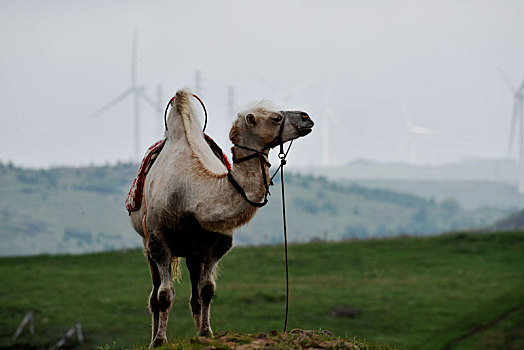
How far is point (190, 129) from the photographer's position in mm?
14406

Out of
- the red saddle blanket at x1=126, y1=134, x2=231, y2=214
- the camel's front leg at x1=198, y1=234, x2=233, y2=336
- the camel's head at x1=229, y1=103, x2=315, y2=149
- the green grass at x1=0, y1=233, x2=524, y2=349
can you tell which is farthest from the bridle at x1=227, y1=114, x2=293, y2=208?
the green grass at x1=0, y1=233, x2=524, y2=349

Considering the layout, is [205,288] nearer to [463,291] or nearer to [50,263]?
[463,291]

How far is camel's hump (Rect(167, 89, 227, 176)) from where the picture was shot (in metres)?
14.1

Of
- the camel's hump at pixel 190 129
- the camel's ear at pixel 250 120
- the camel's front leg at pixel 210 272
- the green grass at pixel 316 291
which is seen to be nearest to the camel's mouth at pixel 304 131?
the camel's ear at pixel 250 120

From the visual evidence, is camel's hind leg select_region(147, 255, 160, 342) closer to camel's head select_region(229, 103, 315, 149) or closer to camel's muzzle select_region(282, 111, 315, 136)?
camel's head select_region(229, 103, 315, 149)

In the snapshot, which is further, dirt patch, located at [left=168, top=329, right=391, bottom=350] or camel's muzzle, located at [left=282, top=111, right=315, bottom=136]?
camel's muzzle, located at [left=282, top=111, right=315, bottom=136]

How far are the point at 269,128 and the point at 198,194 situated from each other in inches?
53.0

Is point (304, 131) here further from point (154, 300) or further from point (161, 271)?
point (154, 300)

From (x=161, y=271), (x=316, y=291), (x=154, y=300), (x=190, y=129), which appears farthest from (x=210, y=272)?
(x=316, y=291)

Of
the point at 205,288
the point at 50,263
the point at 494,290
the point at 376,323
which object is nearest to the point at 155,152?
the point at 205,288

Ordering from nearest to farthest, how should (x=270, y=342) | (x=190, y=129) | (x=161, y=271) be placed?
1. (x=270, y=342)
2. (x=161, y=271)
3. (x=190, y=129)

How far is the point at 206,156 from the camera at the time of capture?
14.2 meters

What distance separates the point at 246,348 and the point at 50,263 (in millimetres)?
51226

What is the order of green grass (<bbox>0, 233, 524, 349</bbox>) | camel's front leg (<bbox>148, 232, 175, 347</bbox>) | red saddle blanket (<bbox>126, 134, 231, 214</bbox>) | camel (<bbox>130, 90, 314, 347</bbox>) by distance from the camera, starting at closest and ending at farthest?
camel (<bbox>130, 90, 314, 347</bbox>) → camel's front leg (<bbox>148, 232, 175, 347</bbox>) → red saddle blanket (<bbox>126, 134, 231, 214</bbox>) → green grass (<bbox>0, 233, 524, 349</bbox>)
